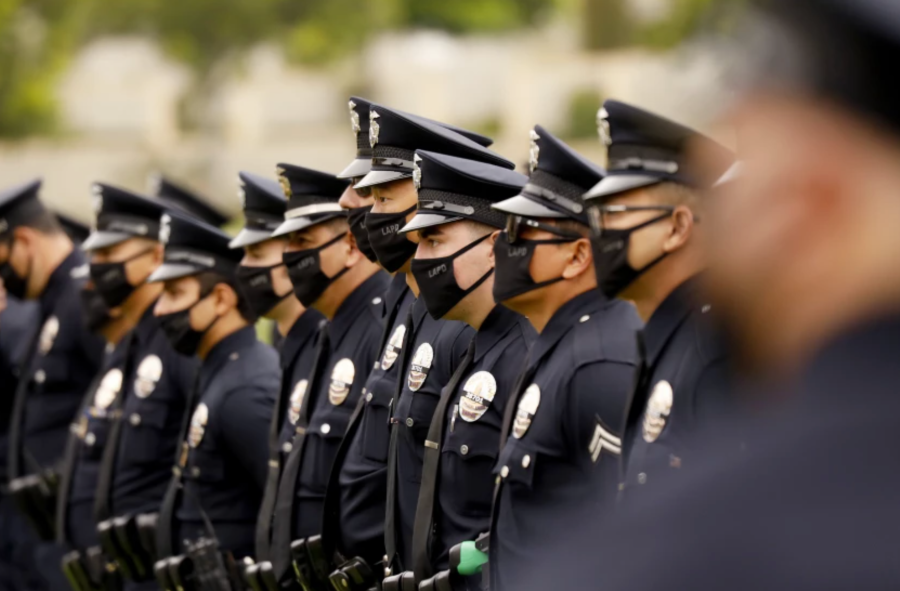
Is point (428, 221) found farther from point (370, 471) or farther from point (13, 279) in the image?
point (13, 279)

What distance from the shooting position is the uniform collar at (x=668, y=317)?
161 inches

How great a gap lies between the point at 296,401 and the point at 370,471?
0.87m

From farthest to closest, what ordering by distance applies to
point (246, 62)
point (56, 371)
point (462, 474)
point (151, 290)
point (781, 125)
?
point (246, 62)
point (56, 371)
point (151, 290)
point (462, 474)
point (781, 125)

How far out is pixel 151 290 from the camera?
836cm

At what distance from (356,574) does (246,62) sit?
36955 mm

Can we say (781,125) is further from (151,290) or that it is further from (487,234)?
(151,290)

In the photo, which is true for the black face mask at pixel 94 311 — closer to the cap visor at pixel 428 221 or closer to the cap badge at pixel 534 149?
the cap visor at pixel 428 221

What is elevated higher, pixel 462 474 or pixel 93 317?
pixel 462 474

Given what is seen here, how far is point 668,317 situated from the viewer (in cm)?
414

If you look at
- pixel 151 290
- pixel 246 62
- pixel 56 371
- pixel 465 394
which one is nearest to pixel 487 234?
pixel 465 394

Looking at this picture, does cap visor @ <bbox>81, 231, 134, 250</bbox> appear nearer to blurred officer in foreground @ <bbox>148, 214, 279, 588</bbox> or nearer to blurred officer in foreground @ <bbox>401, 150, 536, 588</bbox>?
blurred officer in foreground @ <bbox>148, 214, 279, 588</bbox>

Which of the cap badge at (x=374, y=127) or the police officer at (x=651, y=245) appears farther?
the cap badge at (x=374, y=127)

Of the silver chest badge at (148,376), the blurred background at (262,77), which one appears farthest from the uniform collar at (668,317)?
the blurred background at (262,77)

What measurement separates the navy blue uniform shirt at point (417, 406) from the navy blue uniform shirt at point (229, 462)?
60.0 inches
